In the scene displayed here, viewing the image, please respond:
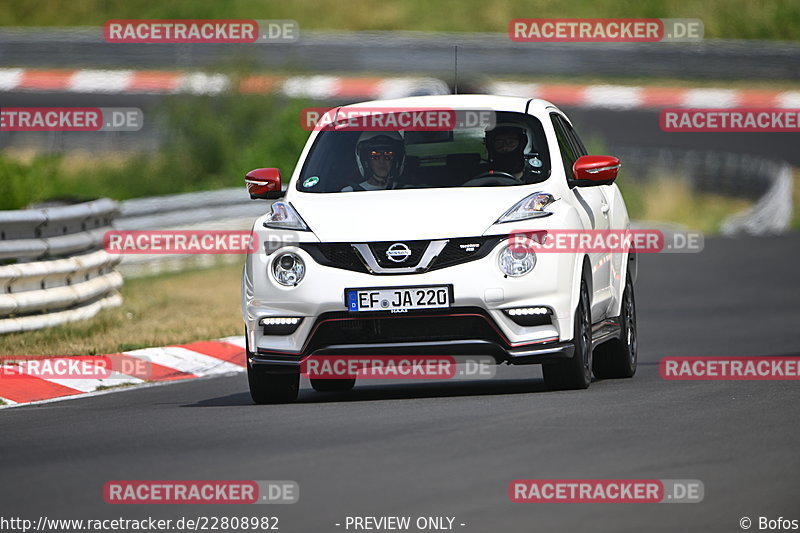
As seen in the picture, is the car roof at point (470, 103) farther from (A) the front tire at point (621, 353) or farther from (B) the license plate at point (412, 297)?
(B) the license plate at point (412, 297)

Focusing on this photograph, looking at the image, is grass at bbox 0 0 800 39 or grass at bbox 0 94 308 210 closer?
grass at bbox 0 94 308 210

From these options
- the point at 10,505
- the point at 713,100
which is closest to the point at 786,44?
the point at 713,100

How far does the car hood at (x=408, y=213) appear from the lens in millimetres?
9444

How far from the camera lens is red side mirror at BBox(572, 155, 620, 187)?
33.5 feet

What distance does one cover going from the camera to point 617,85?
38.5 metres

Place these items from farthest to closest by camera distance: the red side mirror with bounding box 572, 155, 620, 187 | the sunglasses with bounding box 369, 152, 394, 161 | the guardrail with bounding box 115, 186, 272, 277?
the guardrail with bounding box 115, 186, 272, 277 < the sunglasses with bounding box 369, 152, 394, 161 < the red side mirror with bounding box 572, 155, 620, 187

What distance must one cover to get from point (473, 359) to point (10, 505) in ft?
11.7

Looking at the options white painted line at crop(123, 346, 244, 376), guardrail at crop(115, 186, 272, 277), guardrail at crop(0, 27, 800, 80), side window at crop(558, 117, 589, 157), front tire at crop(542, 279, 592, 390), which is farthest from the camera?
guardrail at crop(0, 27, 800, 80)

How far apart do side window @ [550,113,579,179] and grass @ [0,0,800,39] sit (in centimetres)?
3312

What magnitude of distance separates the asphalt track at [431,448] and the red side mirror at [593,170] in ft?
4.16

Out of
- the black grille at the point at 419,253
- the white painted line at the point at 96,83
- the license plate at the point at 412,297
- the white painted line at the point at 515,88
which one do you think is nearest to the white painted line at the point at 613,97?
the white painted line at the point at 515,88

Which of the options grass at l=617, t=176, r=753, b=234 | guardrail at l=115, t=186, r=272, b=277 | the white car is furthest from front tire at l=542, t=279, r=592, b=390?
grass at l=617, t=176, r=753, b=234

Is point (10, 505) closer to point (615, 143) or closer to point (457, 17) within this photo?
point (615, 143)

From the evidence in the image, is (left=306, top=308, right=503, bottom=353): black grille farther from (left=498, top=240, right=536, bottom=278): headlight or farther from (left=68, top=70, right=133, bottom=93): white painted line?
(left=68, top=70, right=133, bottom=93): white painted line
